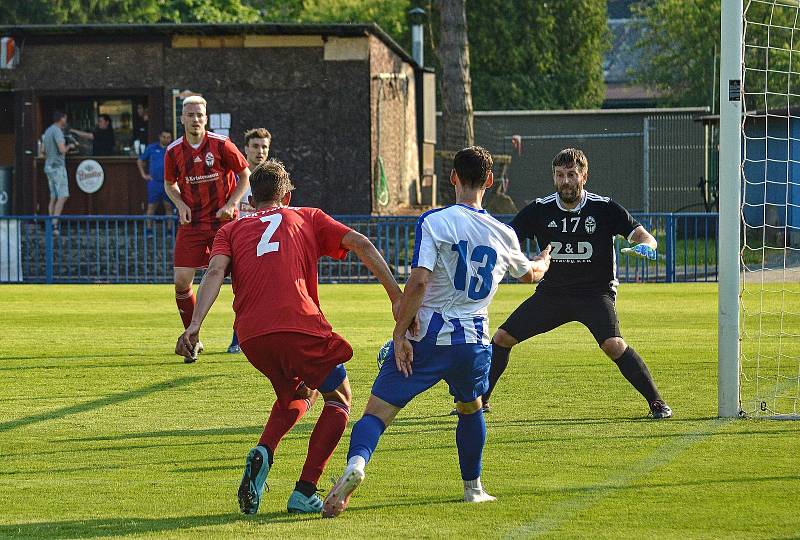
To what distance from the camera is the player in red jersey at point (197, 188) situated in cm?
1227

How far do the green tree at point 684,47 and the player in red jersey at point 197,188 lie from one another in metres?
40.4

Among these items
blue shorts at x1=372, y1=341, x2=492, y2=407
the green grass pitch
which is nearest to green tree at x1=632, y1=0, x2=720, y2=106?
the green grass pitch

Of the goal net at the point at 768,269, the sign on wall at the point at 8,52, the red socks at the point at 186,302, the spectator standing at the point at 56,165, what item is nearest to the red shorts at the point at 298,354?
the goal net at the point at 768,269

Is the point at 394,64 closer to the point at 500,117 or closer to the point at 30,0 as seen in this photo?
the point at 500,117

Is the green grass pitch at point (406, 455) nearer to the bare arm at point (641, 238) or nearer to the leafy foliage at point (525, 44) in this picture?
the bare arm at point (641, 238)

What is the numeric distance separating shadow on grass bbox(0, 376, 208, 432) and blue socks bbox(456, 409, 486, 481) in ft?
12.2

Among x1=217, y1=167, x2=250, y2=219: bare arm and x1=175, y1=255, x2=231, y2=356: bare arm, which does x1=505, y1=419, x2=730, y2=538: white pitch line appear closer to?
x1=175, y1=255, x2=231, y2=356: bare arm

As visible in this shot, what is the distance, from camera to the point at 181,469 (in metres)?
7.44

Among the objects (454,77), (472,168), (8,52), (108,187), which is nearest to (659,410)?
(472,168)

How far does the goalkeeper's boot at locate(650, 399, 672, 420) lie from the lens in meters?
9.03

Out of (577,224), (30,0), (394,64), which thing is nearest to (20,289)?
(394,64)

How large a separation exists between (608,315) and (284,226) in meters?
3.27

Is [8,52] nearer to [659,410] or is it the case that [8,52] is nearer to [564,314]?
[564,314]

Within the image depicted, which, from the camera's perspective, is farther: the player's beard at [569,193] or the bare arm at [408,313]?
the player's beard at [569,193]
